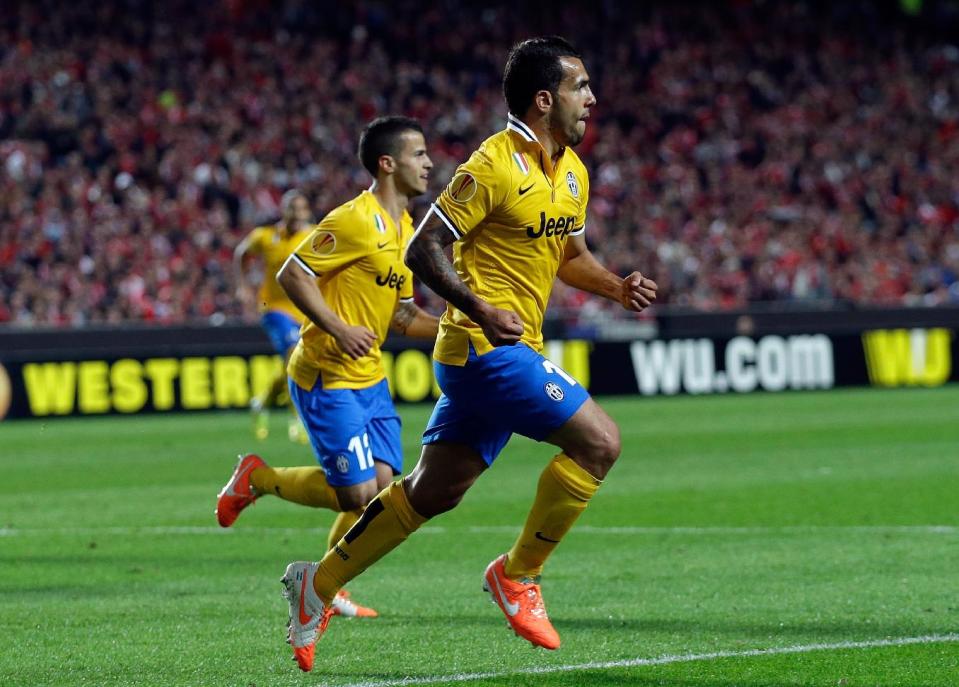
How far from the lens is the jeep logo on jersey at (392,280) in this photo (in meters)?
7.88

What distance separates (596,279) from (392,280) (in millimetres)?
1615

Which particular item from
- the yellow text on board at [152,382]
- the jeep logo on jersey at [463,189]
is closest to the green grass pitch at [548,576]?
the jeep logo on jersey at [463,189]

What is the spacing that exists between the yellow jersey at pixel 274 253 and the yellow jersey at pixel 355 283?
768 centimetres

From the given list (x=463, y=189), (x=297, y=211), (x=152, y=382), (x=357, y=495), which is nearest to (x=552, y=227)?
(x=463, y=189)

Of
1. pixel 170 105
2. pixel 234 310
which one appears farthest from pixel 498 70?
pixel 234 310

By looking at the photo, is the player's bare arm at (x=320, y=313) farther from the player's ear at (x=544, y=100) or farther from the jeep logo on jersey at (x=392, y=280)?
the player's ear at (x=544, y=100)

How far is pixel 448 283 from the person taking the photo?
580cm

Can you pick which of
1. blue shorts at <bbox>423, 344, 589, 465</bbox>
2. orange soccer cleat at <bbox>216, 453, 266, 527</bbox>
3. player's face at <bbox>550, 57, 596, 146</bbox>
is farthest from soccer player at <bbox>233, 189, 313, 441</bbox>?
blue shorts at <bbox>423, 344, 589, 465</bbox>

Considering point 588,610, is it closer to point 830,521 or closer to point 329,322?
point 329,322

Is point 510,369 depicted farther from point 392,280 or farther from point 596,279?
point 392,280

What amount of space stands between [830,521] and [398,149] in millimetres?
4375

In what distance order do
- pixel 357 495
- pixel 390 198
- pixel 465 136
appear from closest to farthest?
pixel 357 495, pixel 390 198, pixel 465 136

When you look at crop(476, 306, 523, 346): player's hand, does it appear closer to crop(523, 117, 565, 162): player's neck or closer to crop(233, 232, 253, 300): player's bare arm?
crop(523, 117, 565, 162): player's neck

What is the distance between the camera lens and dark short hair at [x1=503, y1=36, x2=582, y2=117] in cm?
616
